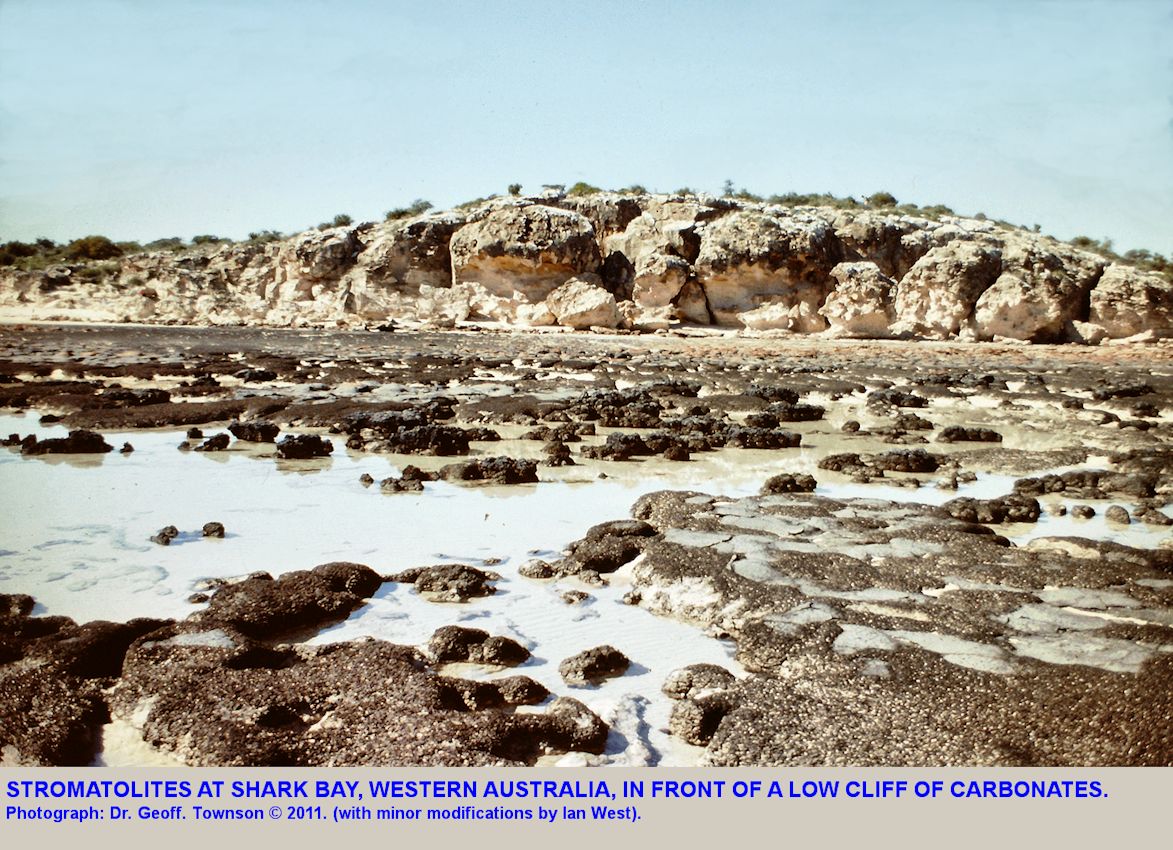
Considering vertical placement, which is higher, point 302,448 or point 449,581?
point 302,448

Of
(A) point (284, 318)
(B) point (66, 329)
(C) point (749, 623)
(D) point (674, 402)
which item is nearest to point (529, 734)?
(C) point (749, 623)

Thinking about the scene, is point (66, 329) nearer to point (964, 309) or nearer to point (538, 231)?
point (538, 231)

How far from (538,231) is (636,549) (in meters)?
35.6

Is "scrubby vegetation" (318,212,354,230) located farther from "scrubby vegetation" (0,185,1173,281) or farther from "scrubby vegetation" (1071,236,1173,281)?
"scrubby vegetation" (1071,236,1173,281)

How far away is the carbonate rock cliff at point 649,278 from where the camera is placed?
1400 inches

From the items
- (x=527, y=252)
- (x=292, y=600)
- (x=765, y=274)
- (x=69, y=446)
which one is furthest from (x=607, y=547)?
(x=527, y=252)

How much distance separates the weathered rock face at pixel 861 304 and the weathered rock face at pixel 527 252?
1102 cm

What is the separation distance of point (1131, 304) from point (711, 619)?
35798 mm

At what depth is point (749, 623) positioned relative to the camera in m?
5.02

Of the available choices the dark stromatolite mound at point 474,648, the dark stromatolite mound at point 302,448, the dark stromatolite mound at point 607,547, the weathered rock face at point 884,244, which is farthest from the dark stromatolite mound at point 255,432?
the weathered rock face at point 884,244

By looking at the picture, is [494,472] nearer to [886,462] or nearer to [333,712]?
[886,462]

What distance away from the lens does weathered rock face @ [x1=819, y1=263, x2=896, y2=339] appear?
36.2m

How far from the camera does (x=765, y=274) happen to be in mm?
38750
